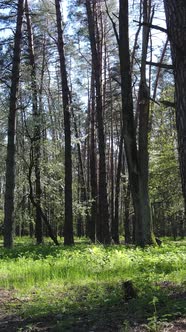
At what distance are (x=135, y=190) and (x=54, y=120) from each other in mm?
10327

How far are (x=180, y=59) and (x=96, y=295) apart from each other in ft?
10.1

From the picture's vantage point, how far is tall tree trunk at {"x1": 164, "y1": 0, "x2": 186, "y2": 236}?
448 centimetres

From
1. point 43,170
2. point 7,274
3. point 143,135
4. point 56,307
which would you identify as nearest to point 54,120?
point 43,170

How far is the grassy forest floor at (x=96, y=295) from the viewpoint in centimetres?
408

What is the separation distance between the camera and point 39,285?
6.21 metres

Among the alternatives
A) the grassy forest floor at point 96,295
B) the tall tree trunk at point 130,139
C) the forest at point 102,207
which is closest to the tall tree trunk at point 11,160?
the forest at point 102,207

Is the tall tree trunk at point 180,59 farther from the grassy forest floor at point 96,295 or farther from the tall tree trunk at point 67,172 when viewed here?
the tall tree trunk at point 67,172

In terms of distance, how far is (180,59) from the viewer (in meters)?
4.51

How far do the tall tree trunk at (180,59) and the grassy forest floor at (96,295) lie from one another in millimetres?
1395

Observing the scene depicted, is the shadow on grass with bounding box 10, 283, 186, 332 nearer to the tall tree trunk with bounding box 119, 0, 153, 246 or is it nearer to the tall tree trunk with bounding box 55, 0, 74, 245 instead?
the tall tree trunk with bounding box 119, 0, 153, 246

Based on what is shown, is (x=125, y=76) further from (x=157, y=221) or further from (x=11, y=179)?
(x=157, y=221)

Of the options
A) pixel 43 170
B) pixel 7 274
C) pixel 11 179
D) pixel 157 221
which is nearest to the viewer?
pixel 7 274

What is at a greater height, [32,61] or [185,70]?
[32,61]

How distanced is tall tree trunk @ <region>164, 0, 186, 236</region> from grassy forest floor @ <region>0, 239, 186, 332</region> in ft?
4.58
